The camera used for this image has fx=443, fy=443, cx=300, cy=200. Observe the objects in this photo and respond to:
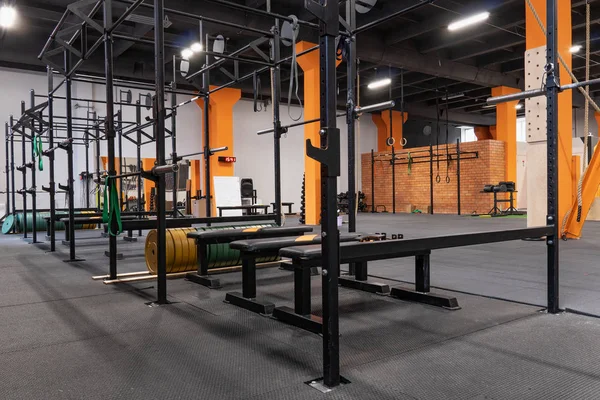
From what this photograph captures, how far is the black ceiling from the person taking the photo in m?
7.89

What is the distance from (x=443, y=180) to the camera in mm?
13219

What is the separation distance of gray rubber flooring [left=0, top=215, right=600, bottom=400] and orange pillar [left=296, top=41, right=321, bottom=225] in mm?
5913

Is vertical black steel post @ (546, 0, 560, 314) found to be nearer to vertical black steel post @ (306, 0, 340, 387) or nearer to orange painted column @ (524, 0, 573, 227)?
vertical black steel post @ (306, 0, 340, 387)

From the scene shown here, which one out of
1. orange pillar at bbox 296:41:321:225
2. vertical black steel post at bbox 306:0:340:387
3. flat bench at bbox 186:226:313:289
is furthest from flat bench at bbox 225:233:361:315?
orange pillar at bbox 296:41:321:225

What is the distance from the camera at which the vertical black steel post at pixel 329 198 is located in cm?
164

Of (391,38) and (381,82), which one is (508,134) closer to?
(381,82)

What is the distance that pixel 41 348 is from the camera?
2094 mm

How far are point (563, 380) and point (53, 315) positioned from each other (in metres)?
2.69

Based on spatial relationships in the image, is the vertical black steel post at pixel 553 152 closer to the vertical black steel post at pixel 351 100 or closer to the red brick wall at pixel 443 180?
the vertical black steel post at pixel 351 100

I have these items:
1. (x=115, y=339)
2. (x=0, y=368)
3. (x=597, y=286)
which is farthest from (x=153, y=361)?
(x=597, y=286)

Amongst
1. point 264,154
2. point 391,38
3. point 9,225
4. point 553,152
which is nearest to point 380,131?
point 264,154

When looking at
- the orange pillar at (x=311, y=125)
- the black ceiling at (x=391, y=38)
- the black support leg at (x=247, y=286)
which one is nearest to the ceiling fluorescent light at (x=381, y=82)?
the black ceiling at (x=391, y=38)

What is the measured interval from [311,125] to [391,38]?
2.68 meters

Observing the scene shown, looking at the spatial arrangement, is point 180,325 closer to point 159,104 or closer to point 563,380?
point 159,104
